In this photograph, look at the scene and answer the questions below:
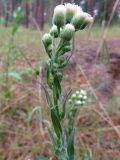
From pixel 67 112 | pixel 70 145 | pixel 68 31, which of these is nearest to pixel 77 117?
pixel 67 112

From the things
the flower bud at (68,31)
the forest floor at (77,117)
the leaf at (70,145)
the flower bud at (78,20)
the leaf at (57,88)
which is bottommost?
the forest floor at (77,117)

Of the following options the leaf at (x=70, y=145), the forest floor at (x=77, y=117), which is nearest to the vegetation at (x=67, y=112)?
the forest floor at (x=77, y=117)

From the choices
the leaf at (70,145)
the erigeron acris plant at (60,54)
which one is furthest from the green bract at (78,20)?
the leaf at (70,145)

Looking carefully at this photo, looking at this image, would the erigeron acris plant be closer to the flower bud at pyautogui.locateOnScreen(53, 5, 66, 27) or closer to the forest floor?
the flower bud at pyautogui.locateOnScreen(53, 5, 66, 27)

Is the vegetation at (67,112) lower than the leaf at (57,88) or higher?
lower

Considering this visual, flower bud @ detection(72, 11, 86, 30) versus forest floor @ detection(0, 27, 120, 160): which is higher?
flower bud @ detection(72, 11, 86, 30)

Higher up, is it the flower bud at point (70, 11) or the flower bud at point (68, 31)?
the flower bud at point (70, 11)

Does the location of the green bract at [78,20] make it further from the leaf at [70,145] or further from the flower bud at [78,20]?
the leaf at [70,145]

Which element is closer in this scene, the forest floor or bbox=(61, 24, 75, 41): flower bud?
bbox=(61, 24, 75, 41): flower bud

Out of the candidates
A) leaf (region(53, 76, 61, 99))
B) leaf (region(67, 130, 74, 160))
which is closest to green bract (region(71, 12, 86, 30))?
leaf (region(53, 76, 61, 99))

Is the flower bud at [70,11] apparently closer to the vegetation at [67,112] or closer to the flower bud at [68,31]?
the flower bud at [68,31]

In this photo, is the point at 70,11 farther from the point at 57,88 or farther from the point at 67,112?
the point at 67,112

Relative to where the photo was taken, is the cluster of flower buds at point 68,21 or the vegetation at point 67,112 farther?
the vegetation at point 67,112
